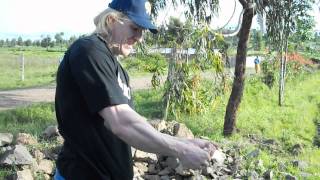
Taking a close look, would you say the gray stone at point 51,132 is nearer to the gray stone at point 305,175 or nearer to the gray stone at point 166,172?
the gray stone at point 166,172

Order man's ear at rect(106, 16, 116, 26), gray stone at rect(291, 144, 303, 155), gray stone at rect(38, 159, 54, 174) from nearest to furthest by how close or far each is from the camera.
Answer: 1. man's ear at rect(106, 16, 116, 26)
2. gray stone at rect(38, 159, 54, 174)
3. gray stone at rect(291, 144, 303, 155)

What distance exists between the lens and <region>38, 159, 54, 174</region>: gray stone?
6.15 metres

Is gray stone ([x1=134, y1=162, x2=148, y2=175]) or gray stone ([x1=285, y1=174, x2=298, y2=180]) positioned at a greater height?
gray stone ([x1=134, y1=162, x2=148, y2=175])

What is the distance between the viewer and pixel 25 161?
19.8ft

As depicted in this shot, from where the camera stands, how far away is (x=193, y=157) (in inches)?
85.0

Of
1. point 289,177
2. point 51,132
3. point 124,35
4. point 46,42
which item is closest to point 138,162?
point 51,132

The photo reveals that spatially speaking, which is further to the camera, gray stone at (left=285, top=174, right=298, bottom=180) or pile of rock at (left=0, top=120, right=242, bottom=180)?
gray stone at (left=285, top=174, right=298, bottom=180)

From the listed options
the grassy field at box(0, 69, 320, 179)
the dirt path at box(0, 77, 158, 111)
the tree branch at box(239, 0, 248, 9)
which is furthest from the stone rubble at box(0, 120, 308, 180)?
the dirt path at box(0, 77, 158, 111)

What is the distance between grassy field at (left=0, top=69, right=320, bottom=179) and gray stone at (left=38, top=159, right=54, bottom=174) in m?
0.40

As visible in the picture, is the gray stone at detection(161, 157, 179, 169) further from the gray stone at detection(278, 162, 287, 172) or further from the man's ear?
the man's ear

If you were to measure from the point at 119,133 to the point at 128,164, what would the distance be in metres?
0.38

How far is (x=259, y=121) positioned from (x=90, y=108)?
13.0 metres

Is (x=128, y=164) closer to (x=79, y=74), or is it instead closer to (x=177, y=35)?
(x=79, y=74)

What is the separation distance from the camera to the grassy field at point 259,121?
8719 millimetres
